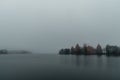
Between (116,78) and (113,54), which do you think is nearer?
(116,78)

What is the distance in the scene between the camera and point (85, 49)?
199375mm

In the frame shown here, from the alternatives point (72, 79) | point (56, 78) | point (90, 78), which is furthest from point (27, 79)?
point (90, 78)

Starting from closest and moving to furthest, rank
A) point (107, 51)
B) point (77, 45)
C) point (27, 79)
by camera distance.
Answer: point (27, 79) < point (107, 51) < point (77, 45)

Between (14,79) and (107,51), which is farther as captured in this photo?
(107,51)

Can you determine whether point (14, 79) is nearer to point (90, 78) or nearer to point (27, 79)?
point (27, 79)

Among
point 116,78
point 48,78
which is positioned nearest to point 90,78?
point 116,78

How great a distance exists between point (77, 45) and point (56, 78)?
157 meters

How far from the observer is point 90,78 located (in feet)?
141

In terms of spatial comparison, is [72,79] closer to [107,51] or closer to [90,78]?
[90,78]

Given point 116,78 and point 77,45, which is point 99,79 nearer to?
point 116,78

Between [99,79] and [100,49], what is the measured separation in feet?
496

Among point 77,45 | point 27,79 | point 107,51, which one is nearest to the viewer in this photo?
point 27,79

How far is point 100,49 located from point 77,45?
23.6m

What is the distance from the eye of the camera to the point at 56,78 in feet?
139
